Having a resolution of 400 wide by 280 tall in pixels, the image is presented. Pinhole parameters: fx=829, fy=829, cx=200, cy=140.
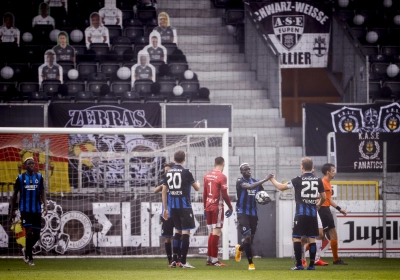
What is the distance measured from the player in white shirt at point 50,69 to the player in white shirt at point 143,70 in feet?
5.80

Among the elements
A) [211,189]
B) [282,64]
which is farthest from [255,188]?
[282,64]

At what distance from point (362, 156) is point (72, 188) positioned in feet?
20.8

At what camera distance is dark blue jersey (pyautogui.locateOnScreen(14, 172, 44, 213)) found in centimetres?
1269

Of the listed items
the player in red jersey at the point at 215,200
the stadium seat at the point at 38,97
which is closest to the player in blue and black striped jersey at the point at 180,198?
the player in red jersey at the point at 215,200

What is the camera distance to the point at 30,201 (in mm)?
12711

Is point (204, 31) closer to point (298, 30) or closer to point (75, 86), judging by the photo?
point (298, 30)

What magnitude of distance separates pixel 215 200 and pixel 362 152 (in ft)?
19.5

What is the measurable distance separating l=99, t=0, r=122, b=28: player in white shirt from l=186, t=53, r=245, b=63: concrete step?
2074mm

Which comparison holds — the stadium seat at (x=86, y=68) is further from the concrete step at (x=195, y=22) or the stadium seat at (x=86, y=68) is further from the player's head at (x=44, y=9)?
the concrete step at (x=195, y=22)

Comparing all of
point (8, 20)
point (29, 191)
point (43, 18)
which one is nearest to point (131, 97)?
point (43, 18)

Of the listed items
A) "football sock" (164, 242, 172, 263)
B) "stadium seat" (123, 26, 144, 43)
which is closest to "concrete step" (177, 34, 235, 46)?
"stadium seat" (123, 26, 144, 43)

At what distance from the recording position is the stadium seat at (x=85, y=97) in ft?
62.8

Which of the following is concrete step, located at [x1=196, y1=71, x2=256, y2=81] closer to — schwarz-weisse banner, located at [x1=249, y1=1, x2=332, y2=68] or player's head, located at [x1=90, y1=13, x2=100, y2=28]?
schwarz-weisse banner, located at [x1=249, y1=1, x2=332, y2=68]

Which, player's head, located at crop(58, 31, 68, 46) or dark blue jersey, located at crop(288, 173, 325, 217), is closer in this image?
dark blue jersey, located at crop(288, 173, 325, 217)
